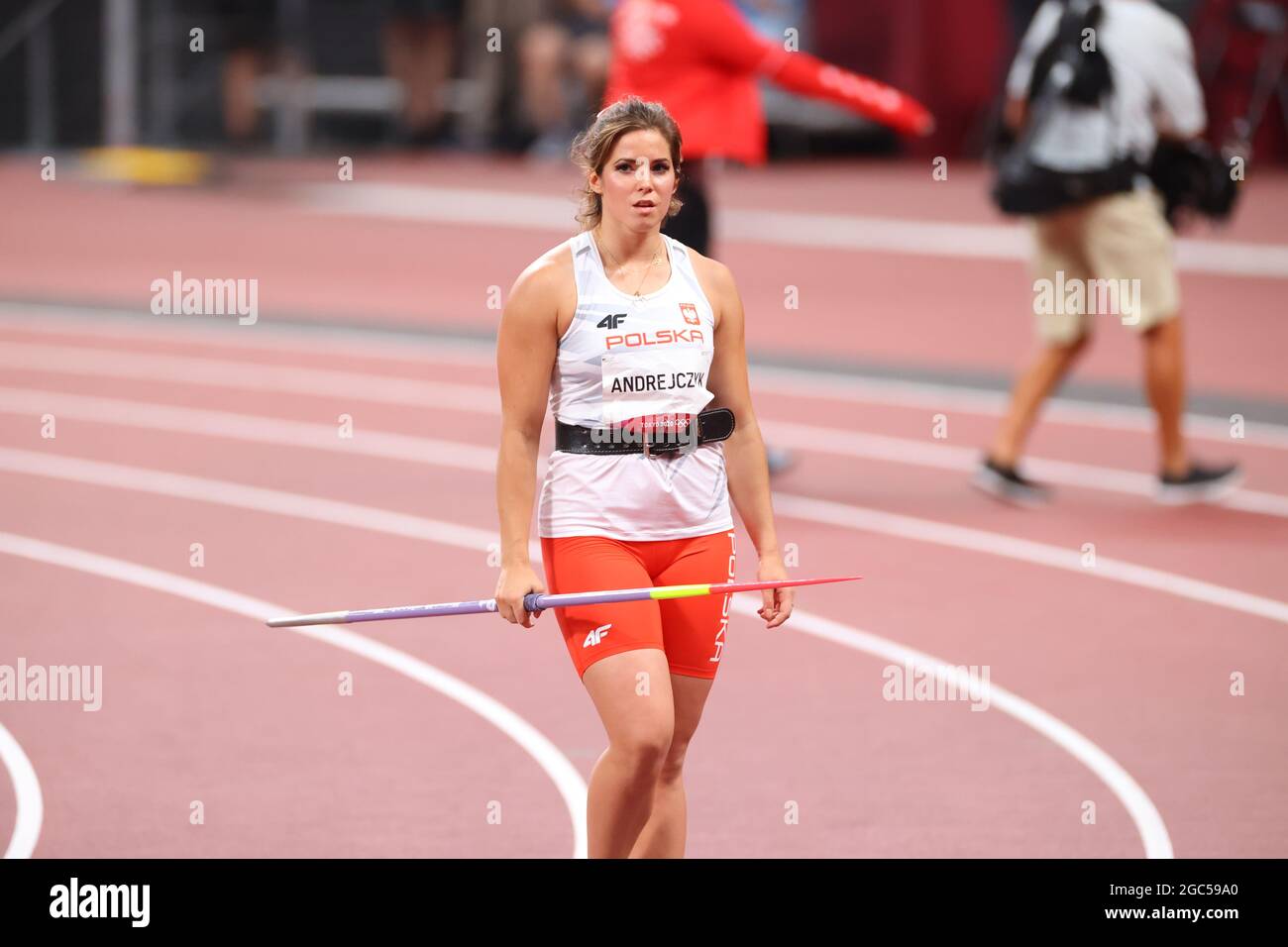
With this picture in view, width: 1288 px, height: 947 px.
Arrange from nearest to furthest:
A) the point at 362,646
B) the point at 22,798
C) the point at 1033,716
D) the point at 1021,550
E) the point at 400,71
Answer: the point at 22,798
the point at 1033,716
the point at 362,646
the point at 1021,550
the point at 400,71

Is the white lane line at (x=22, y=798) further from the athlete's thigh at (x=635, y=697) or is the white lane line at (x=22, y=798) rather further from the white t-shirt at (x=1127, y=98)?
the white t-shirt at (x=1127, y=98)

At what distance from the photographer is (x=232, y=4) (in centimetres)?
2561

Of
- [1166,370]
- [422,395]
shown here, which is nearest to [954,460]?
[1166,370]

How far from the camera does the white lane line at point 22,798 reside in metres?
5.62

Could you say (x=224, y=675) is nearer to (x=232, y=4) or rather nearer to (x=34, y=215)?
(x=34, y=215)

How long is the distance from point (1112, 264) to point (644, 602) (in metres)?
5.52

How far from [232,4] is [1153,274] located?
59.8ft

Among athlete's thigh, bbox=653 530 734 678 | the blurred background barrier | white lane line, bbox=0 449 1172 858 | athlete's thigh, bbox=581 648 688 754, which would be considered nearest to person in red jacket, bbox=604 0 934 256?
white lane line, bbox=0 449 1172 858

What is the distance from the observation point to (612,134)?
15.3ft

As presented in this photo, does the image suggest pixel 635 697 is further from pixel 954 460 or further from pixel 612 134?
pixel 954 460

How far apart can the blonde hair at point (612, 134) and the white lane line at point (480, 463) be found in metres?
3.49

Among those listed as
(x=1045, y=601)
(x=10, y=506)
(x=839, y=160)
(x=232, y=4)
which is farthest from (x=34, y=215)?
(x=1045, y=601)

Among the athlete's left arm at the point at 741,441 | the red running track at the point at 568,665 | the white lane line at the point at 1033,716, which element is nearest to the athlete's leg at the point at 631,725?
the athlete's left arm at the point at 741,441

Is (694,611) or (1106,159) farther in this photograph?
(1106,159)
